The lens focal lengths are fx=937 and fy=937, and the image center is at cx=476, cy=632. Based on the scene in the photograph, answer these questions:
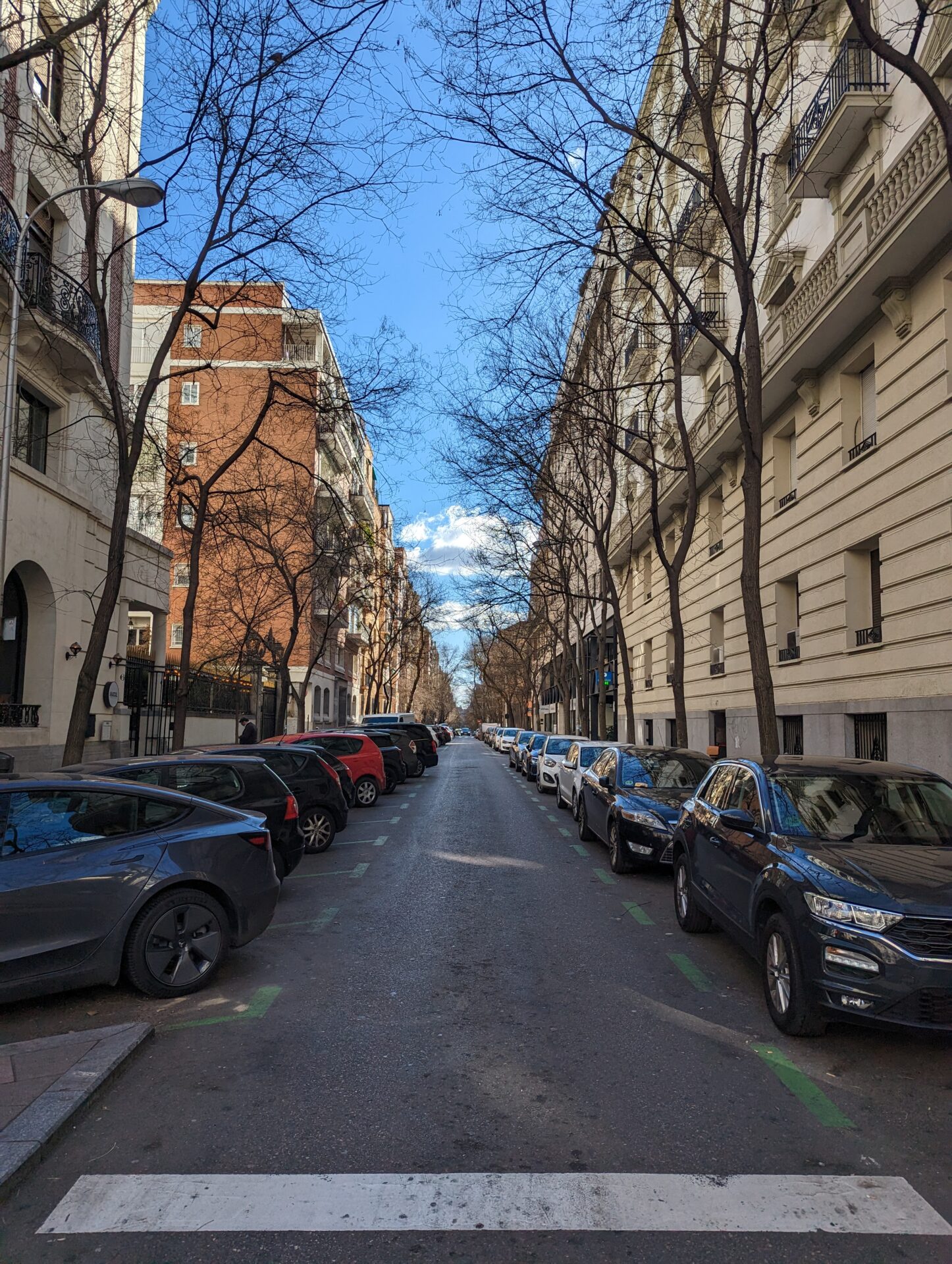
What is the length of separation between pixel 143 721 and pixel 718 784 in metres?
18.6

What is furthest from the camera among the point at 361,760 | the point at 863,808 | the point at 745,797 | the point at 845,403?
Result: the point at 361,760

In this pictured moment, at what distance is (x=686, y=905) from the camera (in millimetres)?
7965

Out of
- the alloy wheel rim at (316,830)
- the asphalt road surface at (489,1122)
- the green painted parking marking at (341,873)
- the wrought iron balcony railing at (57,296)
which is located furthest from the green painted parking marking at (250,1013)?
the wrought iron balcony railing at (57,296)

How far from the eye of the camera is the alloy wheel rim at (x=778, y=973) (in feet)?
17.3

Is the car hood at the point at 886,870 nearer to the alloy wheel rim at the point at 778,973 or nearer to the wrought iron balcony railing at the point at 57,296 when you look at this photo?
the alloy wheel rim at the point at 778,973

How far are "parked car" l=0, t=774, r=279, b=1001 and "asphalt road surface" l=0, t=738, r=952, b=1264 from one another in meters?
0.29

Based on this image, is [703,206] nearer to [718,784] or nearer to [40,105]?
[40,105]

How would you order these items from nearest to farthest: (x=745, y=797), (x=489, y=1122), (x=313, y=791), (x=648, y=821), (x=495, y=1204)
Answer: (x=495, y=1204), (x=489, y=1122), (x=745, y=797), (x=648, y=821), (x=313, y=791)

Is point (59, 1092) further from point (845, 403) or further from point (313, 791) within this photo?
point (845, 403)

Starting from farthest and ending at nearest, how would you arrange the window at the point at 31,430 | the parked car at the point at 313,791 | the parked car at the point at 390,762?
the parked car at the point at 390,762 < the window at the point at 31,430 < the parked car at the point at 313,791

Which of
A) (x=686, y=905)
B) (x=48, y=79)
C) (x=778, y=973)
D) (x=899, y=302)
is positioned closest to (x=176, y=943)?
(x=778, y=973)

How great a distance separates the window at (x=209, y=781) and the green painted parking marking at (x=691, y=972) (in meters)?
4.61

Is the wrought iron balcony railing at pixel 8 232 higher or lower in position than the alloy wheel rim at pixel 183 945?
higher

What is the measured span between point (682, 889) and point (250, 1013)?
13.0 ft
